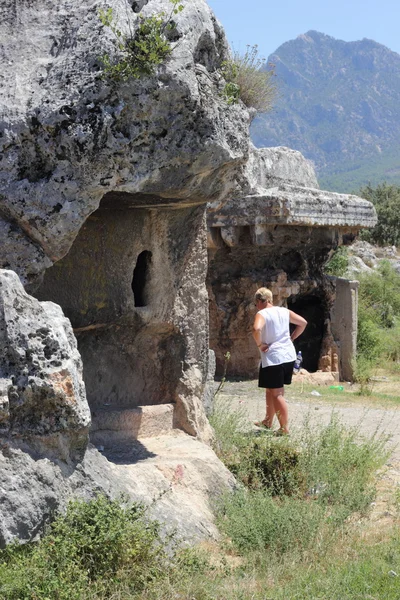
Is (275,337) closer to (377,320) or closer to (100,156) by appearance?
(100,156)

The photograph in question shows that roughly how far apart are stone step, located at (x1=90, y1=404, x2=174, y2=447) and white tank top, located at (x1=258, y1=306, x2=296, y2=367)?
1.32 metres

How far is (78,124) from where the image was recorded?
4688mm

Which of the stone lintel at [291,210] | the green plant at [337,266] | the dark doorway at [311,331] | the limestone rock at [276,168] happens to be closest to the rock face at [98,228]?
the stone lintel at [291,210]

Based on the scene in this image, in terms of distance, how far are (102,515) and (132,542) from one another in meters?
0.19

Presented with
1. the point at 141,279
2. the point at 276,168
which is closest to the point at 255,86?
the point at 276,168

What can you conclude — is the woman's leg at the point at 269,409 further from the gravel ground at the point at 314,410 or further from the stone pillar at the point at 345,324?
the stone pillar at the point at 345,324

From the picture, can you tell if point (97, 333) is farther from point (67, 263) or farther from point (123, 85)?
point (123, 85)

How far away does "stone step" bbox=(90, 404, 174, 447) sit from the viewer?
5750 millimetres

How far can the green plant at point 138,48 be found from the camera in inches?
185

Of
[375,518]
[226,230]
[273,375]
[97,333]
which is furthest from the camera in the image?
[226,230]

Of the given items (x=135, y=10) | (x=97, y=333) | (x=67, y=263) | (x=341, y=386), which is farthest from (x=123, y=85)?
(x=341, y=386)

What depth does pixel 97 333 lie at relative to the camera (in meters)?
6.01

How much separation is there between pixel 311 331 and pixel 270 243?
8.45 feet

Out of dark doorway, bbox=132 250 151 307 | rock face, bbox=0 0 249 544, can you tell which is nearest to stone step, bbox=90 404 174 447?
rock face, bbox=0 0 249 544
